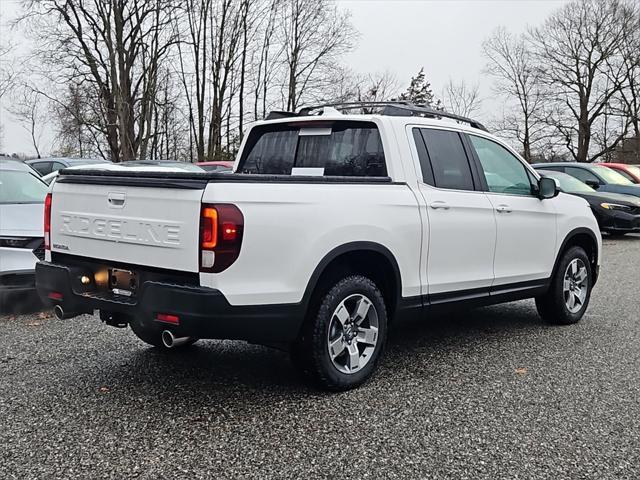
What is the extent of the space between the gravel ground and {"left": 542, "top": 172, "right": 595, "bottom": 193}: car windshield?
352 inches

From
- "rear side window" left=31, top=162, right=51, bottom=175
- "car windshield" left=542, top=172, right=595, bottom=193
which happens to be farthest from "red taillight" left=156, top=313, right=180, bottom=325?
"rear side window" left=31, top=162, right=51, bottom=175

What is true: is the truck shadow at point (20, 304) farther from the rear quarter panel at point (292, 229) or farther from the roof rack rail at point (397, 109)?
the rear quarter panel at point (292, 229)

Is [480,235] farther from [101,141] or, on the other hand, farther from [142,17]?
[101,141]

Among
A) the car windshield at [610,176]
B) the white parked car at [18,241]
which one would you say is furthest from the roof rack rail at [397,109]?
the car windshield at [610,176]

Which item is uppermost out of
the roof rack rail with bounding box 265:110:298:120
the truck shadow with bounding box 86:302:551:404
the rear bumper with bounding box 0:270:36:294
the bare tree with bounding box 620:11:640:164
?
the bare tree with bounding box 620:11:640:164

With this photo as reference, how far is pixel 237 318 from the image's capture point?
140 inches

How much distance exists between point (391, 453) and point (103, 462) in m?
1.43

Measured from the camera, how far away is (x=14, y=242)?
627 centimetres

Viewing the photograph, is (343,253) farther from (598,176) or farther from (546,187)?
(598,176)

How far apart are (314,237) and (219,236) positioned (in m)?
0.63

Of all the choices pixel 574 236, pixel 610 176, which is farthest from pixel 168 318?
pixel 610 176

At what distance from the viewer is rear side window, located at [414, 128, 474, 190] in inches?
190

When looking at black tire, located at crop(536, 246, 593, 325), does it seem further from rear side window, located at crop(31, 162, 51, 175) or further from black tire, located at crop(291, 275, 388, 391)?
rear side window, located at crop(31, 162, 51, 175)

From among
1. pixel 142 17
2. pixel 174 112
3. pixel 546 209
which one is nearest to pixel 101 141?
pixel 174 112
